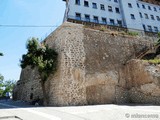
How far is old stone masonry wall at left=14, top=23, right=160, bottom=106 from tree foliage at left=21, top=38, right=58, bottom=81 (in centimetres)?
66

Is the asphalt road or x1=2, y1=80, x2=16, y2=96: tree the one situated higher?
x1=2, y1=80, x2=16, y2=96: tree

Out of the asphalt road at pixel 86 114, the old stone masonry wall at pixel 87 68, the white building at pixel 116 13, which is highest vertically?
the white building at pixel 116 13

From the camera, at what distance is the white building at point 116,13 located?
2769 cm

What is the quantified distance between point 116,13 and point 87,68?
19.7 m

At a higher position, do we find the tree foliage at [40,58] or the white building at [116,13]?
the white building at [116,13]

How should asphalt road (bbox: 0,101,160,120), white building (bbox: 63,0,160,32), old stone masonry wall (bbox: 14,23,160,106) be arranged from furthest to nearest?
white building (bbox: 63,0,160,32)
old stone masonry wall (bbox: 14,23,160,106)
asphalt road (bbox: 0,101,160,120)

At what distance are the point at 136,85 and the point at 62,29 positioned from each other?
8.83m

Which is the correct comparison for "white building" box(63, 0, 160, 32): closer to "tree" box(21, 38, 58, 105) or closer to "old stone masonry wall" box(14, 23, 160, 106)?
"old stone masonry wall" box(14, 23, 160, 106)

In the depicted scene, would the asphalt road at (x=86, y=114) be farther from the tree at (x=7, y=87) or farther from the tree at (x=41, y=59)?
the tree at (x=7, y=87)

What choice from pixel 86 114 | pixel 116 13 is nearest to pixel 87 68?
pixel 86 114

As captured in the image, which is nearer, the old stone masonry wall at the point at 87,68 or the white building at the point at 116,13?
the old stone masonry wall at the point at 87,68

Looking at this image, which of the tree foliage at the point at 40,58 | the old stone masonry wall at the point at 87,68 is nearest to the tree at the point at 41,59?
the tree foliage at the point at 40,58

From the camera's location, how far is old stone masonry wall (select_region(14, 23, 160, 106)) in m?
14.0

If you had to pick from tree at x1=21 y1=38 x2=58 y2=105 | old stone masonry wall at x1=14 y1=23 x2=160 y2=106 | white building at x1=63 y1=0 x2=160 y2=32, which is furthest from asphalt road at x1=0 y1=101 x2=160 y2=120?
white building at x1=63 y1=0 x2=160 y2=32
